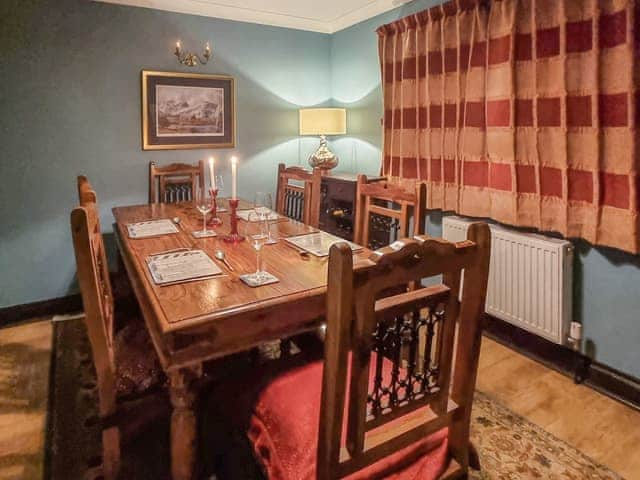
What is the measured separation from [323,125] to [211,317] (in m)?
2.73

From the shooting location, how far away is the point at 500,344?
269 cm

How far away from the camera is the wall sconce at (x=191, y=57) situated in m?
3.38

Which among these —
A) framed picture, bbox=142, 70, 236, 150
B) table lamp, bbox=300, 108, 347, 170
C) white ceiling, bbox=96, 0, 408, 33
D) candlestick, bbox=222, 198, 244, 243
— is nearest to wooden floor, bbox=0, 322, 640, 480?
candlestick, bbox=222, 198, 244, 243

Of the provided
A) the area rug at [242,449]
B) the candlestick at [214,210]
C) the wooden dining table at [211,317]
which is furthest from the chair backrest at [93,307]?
the candlestick at [214,210]

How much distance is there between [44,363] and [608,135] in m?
3.10

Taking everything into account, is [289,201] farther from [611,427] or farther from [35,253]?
[611,427]

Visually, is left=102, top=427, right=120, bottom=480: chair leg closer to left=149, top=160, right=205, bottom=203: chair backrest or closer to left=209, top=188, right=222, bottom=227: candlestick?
left=209, top=188, right=222, bottom=227: candlestick

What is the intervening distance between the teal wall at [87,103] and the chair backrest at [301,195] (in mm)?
964

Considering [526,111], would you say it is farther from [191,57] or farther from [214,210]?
[191,57]

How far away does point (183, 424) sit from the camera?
1299 millimetres

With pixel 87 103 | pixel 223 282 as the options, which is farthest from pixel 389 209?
pixel 87 103

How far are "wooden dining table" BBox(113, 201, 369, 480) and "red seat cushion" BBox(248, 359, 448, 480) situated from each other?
17cm

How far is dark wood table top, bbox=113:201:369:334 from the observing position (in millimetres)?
1274

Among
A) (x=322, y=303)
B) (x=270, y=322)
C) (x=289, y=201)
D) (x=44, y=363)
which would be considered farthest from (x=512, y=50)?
(x=44, y=363)
